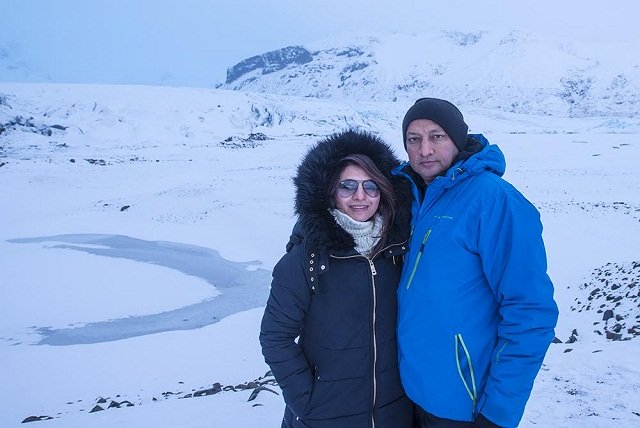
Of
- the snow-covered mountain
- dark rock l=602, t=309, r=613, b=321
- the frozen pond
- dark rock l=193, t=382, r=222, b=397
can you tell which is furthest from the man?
the snow-covered mountain

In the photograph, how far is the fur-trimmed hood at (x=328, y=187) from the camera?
2.43 meters

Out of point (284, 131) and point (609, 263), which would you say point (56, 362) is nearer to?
point (609, 263)

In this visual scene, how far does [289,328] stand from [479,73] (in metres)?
132

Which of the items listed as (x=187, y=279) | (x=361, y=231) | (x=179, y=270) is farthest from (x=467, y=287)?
(x=179, y=270)

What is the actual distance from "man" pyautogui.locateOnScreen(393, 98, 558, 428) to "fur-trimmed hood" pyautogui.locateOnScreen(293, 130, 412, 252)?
0.27ft

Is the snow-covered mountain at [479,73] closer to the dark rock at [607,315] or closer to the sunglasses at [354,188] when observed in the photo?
the dark rock at [607,315]

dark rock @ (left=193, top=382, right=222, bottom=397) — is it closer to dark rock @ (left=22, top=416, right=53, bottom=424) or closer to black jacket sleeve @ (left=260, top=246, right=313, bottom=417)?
dark rock @ (left=22, top=416, right=53, bottom=424)

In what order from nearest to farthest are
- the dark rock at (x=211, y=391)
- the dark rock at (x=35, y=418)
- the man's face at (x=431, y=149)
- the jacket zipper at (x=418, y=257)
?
the jacket zipper at (x=418, y=257), the man's face at (x=431, y=149), the dark rock at (x=35, y=418), the dark rock at (x=211, y=391)

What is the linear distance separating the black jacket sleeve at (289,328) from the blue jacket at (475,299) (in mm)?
530

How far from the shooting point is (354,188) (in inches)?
98.8

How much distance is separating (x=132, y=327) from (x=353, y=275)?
27.0 feet

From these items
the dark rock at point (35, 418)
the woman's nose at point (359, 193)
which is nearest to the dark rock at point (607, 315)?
the woman's nose at point (359, 193)

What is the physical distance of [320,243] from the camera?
240 cm

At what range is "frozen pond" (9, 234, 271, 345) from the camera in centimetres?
917
